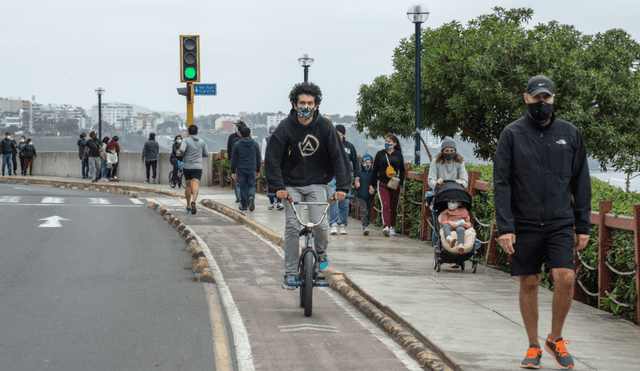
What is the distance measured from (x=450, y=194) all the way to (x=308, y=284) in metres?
3.30

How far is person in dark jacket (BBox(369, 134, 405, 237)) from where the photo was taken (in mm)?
12625

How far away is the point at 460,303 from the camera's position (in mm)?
7215

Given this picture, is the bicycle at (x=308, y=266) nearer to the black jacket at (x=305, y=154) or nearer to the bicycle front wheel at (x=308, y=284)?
the bicycle front wheel at (x=308, y=284)

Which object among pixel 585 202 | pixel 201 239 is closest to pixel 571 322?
pixel 585 202

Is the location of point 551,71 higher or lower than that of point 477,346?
higher

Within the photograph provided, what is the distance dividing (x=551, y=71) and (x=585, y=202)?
2730 cm

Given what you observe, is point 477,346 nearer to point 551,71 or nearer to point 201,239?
point 201,239

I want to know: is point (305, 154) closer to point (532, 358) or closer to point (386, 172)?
point (532, 358)

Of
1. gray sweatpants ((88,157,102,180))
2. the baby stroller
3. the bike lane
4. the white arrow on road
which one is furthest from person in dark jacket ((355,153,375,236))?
gray sweatpants ((88,157,102,180))

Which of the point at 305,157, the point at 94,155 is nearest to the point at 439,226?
the point at 305,157

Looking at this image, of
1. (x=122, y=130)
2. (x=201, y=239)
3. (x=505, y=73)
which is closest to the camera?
(x=201, y=239)

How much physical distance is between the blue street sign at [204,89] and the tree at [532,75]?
17.3m

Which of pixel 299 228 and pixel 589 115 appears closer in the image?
pixel 299 228

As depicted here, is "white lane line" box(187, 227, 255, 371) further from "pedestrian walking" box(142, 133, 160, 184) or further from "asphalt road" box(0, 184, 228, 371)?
"pedestrian walking" box(142, 133, 160, 184)
